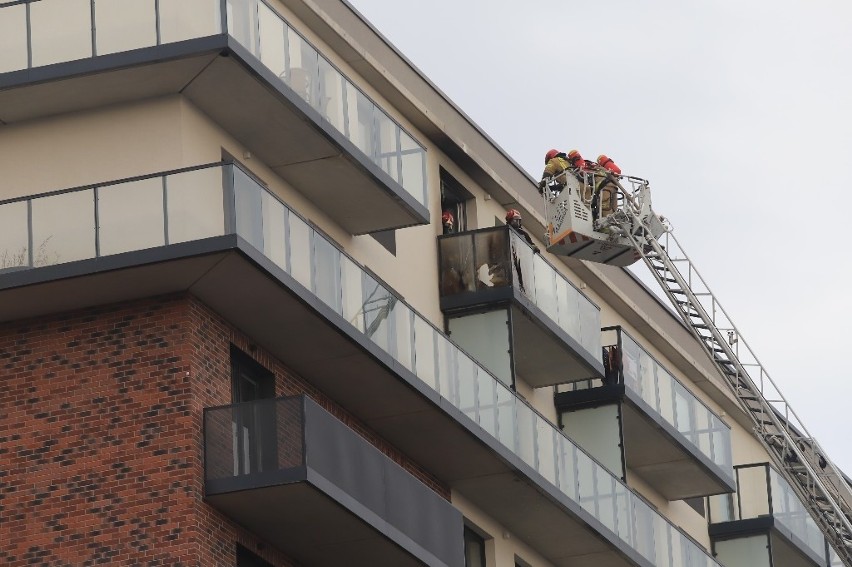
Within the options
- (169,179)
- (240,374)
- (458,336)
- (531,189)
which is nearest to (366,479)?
(240,374)

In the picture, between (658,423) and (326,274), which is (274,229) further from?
(658,423)

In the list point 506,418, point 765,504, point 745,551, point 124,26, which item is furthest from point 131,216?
point 765,504

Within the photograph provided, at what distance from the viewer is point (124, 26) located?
42375mm

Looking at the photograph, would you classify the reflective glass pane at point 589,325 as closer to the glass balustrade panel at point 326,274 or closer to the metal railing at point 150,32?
the metal railing at point 150,32

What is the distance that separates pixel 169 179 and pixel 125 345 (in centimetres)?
262

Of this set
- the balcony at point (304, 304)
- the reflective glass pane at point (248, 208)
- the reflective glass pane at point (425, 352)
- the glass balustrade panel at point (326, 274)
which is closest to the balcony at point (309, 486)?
the balcony at point (304, 304)

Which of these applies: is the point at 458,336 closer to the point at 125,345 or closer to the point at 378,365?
the point at 378,365

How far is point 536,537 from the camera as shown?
51562mm

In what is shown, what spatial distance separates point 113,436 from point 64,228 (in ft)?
11.0

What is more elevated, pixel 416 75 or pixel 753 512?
pixel 416 75

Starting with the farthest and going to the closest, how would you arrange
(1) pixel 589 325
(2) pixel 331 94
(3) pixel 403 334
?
(1) pixel 589 325, (3) pixel 403 334, (2) pixel 331 94

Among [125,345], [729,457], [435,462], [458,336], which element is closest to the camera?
[125,345]

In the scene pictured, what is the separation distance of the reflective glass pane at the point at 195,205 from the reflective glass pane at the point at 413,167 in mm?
7003

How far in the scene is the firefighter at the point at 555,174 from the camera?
173 ft
